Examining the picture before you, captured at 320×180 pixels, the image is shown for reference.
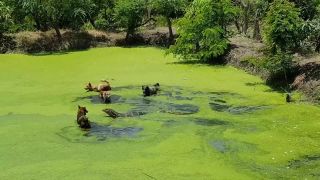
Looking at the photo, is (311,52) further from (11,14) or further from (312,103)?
(11,14)

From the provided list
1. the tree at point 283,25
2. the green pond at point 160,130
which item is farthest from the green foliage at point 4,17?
the tree at point 283,25

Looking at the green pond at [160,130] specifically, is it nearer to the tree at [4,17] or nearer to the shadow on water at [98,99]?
the shadow on water at [98,99]

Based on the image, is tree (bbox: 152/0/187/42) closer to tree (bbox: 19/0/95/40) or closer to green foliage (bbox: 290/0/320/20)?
tree (bbox: 19/0/95/40)

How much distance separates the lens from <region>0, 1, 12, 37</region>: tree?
24.0 m

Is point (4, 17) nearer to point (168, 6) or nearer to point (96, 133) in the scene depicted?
point (168, 6)

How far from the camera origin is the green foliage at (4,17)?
78.9 feet

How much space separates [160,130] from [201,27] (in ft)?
34.3

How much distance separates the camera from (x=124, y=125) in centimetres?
1118

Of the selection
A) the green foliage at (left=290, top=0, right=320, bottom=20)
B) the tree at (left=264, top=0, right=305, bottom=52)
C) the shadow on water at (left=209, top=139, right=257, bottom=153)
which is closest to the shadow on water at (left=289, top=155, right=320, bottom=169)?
the shadow on water at (left=209, top=139, right=257, bottom=153)

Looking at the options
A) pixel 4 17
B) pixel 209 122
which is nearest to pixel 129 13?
pixel 4 17

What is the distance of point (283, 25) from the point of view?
14578 mm

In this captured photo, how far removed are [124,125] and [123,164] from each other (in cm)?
267

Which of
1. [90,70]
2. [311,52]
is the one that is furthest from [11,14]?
[311,52]

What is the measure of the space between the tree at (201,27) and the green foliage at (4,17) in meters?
8.45
